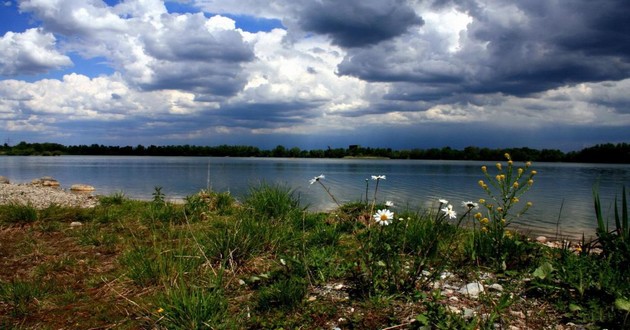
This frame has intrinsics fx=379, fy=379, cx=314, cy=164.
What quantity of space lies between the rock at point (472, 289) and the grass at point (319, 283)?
0.24ft

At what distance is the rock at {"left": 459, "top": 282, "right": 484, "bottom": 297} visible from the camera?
3925 millimetres

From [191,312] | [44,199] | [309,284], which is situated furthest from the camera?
[44,199]

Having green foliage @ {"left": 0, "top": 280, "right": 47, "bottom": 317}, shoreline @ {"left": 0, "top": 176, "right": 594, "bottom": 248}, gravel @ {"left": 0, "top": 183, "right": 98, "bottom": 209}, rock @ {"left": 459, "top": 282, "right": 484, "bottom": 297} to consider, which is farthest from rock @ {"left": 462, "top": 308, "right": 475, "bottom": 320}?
gravel @ {"left": 0, "top": 183, "right": 98, "bottom": 209}

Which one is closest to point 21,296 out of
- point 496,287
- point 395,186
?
point 496,287

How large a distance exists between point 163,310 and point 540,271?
3.72 m

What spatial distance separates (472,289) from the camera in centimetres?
403

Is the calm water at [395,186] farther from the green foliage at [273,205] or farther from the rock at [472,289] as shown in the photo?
the rock at [472,289]

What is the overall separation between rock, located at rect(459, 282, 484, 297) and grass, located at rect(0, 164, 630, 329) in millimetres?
72

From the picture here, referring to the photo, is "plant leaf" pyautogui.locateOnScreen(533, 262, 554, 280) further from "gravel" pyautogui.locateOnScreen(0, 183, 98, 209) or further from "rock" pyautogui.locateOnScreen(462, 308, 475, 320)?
"gravel" pyautogui.locateOnScreen(0, 183, 98, 209)

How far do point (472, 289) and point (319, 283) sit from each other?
1.67m

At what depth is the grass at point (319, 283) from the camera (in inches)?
136

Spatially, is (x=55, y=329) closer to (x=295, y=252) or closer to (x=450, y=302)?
(x=295, y=252)

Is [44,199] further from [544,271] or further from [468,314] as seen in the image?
[544,271]

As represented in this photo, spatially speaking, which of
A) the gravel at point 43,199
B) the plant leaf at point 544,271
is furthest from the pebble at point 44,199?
the plant leaf at point 544,271
